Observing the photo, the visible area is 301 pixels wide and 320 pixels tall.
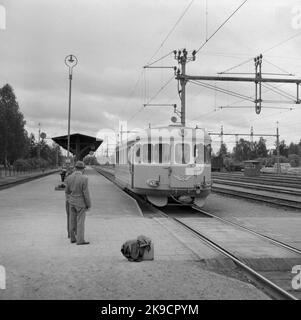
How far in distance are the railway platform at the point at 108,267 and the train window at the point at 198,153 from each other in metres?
4.58

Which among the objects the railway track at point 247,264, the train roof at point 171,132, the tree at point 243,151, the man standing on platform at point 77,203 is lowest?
the railway track at point 247,264

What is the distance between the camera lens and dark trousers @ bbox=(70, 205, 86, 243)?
354 inches

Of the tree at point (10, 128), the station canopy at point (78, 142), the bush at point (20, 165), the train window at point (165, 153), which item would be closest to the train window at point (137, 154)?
the train window at point (165, 153)

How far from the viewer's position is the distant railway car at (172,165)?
15.5 m

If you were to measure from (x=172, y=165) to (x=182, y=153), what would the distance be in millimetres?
606

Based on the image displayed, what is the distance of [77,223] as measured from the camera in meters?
9.13

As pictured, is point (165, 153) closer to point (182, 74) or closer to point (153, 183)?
point (153, 183)

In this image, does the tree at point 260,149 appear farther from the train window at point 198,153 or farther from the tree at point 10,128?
the train window at point 198,153

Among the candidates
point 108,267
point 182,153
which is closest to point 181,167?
point 182,153

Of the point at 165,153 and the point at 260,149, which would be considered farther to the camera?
the point at 260,149

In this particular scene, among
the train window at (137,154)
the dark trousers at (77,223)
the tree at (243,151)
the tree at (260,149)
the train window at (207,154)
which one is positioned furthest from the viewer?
the tree at (260,149)

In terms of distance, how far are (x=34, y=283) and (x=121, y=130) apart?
168 feet

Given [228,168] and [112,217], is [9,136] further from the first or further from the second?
[112,217]

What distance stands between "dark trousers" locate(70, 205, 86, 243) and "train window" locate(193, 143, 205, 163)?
7.39 metres
